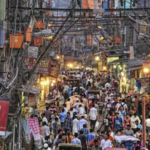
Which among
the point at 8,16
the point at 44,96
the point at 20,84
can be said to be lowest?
the point at 44,96

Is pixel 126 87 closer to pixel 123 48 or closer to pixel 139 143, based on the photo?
pixel 123 48

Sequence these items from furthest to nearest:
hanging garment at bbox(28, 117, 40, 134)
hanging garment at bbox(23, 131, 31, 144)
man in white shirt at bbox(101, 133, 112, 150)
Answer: hanging garment at bbox(28, 117, 40, 134) < hanging garment at bbox(23, 131, 31, 144) < man in white shirt at bbox(101, 133, 112, 150)

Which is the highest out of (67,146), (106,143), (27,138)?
(67,146)

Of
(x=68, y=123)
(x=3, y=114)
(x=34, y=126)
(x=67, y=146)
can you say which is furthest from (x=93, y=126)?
(x=3, y=114)

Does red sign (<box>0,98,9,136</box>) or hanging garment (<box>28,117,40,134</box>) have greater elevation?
red sign (<box>0,98,9,136</box>)

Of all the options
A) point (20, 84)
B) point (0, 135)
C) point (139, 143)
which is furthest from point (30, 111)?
point (0, 135)

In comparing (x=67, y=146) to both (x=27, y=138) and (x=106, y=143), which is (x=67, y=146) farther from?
(x=27, y=138)

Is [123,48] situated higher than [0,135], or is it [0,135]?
[123,48]

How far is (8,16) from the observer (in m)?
13.3

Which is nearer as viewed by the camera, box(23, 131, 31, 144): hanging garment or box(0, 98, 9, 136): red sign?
box(0, 98, 9, 136): red sign

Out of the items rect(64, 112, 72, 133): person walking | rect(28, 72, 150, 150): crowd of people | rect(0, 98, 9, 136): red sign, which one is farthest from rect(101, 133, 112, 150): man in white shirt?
rect(0, 98, 9, 136): red sign

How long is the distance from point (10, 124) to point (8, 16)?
4.61 metres

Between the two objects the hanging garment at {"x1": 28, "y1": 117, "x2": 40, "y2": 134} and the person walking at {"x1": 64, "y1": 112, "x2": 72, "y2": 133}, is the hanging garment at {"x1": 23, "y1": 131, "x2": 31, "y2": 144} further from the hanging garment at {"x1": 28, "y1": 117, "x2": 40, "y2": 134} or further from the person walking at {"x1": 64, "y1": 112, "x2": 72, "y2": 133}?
the person walking at {"x1": 64, "y1": 112, "x2": 72, "y2": 133}

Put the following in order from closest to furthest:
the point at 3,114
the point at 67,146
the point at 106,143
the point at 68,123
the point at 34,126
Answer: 1. the point at 3,114
2. the point at 67,146
3. the point at 106,143
4. the point at 34,126
5. the point at 68,123
